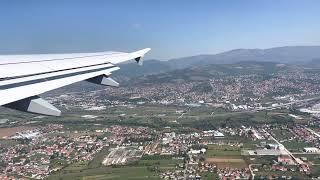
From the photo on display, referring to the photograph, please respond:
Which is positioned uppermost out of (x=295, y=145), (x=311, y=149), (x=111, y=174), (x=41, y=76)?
(x=41, y=76)

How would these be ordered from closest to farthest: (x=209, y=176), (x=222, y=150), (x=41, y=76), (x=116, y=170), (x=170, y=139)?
(x=41, y=76), (x=209, y=176), (x=116, y=170), (x=222, y=150), (x=170, y=139)

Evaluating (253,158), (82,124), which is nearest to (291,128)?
(253,158)

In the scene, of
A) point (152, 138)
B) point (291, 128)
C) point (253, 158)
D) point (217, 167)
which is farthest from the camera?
point (291, 128)

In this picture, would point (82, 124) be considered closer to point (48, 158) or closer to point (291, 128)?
point (48, 158)

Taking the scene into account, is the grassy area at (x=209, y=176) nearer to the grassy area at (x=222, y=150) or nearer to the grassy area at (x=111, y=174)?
the grassy area at (x=111, y=174)

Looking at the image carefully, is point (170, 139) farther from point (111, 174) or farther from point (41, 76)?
point (41, 76)

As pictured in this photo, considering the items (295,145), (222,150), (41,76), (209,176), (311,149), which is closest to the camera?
(41,76)

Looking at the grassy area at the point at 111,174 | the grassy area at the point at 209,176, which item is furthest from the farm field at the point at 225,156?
the grassy area at the point at 111,174

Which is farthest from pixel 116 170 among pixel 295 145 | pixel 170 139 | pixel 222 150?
pixel 295 145
